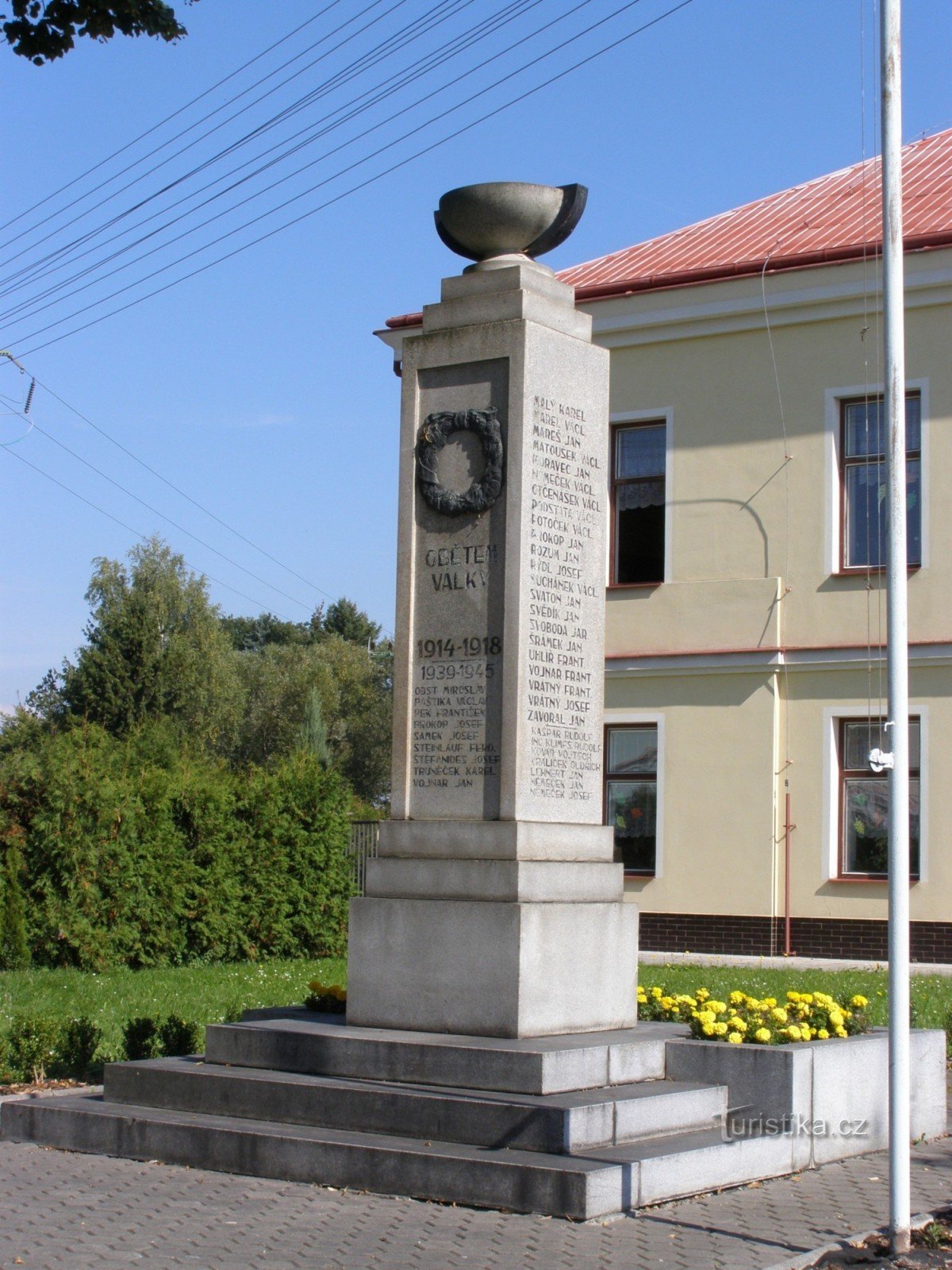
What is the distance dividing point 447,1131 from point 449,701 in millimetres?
2557

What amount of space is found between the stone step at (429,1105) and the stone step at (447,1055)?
0.21 feet

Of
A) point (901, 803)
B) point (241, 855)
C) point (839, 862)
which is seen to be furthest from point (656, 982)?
point (901, 803)

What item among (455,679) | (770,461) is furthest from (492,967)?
(770,461)

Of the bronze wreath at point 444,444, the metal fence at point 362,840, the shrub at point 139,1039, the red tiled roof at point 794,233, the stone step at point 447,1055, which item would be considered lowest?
the shrub at point 139,1039

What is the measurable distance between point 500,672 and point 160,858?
11892 millimetres

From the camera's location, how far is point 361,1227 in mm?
6859

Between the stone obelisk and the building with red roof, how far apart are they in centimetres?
1106

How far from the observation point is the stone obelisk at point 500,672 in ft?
28.6

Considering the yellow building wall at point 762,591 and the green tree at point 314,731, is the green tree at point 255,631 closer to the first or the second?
the green tree at point 314,731

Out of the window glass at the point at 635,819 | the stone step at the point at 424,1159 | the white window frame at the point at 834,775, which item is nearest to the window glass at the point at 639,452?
the white window frame at the point at 834,775

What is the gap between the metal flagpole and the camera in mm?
6340

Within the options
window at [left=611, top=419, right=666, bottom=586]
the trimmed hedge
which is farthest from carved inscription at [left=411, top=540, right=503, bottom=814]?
window at [left=611, top=419, right=666, bottom=586]

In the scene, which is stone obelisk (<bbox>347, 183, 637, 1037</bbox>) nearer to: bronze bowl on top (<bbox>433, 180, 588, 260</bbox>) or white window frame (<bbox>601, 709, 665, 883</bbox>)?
bronze bowl on top (<bbox>433, 180, 588, 260</bbox>)

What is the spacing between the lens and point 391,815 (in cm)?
955
